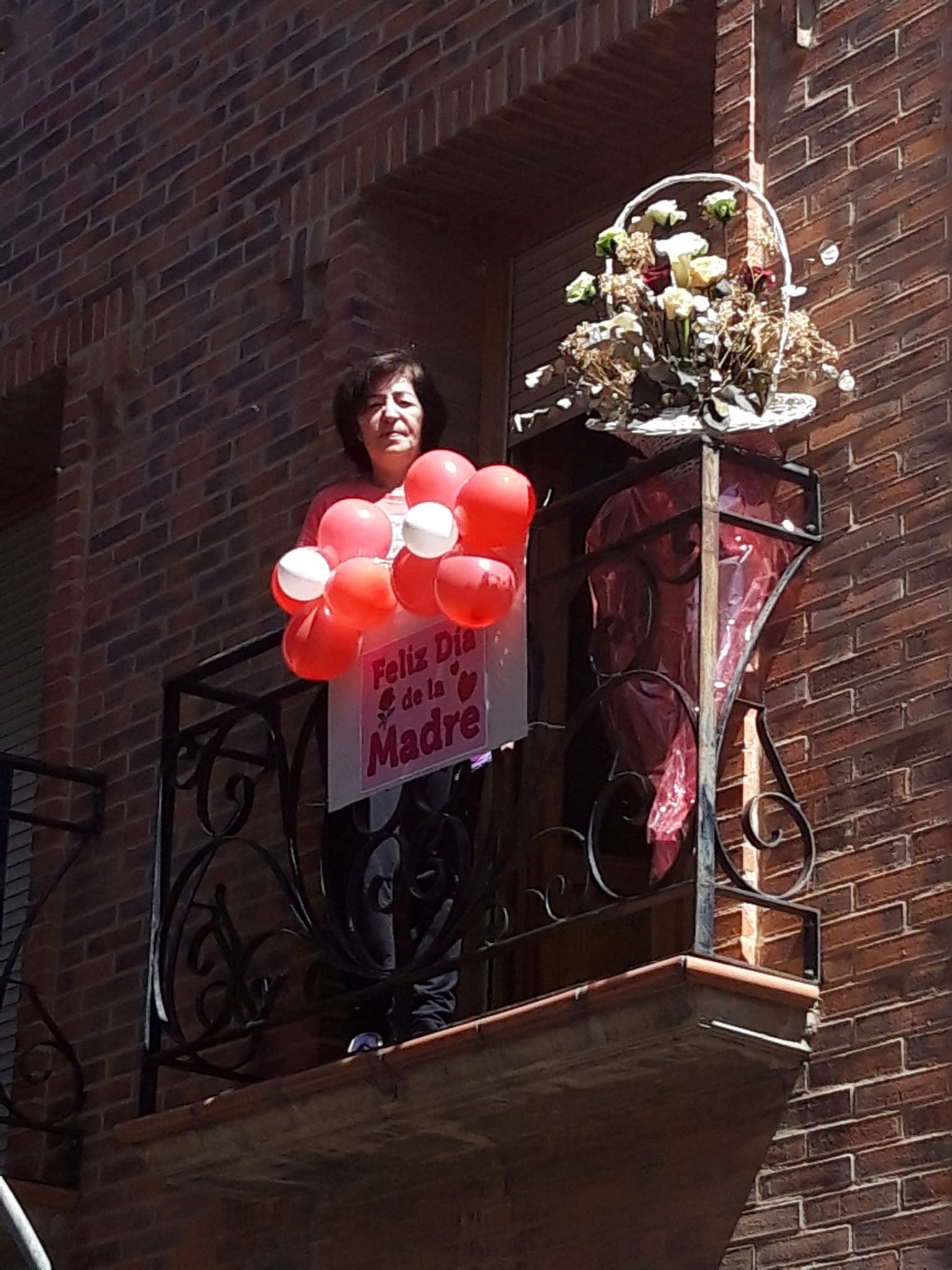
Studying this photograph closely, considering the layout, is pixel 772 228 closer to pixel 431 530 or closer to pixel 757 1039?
pixel 431 530

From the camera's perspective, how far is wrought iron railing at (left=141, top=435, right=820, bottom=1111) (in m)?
7.02

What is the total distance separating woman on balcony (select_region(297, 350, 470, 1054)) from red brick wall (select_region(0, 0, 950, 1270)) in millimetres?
804

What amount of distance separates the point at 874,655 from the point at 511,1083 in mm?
1335

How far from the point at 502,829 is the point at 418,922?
0.40m

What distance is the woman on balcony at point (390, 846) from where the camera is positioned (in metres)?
7.48

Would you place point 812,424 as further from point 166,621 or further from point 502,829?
point 166,621

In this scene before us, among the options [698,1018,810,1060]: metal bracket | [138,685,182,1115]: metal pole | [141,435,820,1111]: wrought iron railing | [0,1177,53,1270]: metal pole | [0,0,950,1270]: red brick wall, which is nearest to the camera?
[0,1177,53,1270]: metal pole

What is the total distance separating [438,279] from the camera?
9430mm

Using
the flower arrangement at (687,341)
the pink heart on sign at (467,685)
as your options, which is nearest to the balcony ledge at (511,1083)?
the pink heart on sign at (467,685)

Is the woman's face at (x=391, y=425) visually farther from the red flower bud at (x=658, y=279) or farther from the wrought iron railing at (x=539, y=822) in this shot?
the red flower bud at (x=658, y=279)

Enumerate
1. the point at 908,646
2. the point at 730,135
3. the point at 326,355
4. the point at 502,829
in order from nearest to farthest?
the point at 908,646
the point at 502,829
the point at 730,135
the point at 326,355

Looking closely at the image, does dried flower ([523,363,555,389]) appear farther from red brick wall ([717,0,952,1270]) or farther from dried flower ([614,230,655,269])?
red brick wall ([717,0,952,1270])

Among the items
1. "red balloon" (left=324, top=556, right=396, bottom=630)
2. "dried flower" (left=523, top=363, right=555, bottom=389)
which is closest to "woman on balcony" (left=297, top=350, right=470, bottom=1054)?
"red balloon" (left=324, top=556, right=396, bottom=630)

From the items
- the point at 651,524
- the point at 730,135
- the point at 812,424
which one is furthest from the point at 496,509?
the point at 730,135
